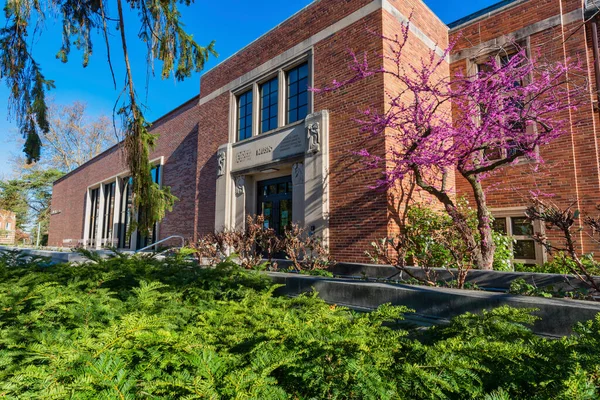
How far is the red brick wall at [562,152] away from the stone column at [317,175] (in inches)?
171

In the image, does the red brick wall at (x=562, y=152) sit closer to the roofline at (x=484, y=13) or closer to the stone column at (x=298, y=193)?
the roofline at (x=484, y=13)

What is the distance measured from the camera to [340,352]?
5.20 feet

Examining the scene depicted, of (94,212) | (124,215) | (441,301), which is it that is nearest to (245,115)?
(441,301)

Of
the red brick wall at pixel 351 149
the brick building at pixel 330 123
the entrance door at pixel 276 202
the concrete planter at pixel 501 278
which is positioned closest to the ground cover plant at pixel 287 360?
the concrete planter at pixel 501 278

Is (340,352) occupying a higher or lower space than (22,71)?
lower

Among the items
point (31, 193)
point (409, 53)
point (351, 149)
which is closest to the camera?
point (351, 149)

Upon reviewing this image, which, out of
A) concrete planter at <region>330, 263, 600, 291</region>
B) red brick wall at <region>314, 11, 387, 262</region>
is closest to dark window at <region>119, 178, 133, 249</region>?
red brick wall at <region>314, 11, 387, 262</region>

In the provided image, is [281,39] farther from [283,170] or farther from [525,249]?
[525,249]

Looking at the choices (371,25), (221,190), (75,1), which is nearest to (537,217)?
(371,25)

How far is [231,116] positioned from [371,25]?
19.8ft

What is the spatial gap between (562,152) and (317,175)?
6.10 metres

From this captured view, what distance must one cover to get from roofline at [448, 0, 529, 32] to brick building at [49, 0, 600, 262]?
0.04 m

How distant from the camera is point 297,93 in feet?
35.5

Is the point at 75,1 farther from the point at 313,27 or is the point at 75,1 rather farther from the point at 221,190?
the point at 221,190
